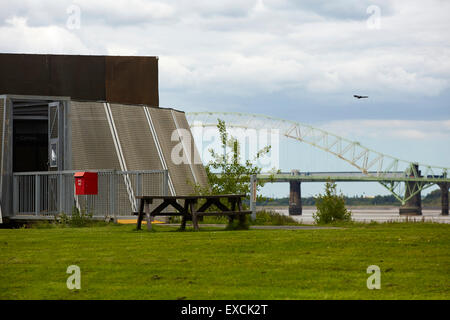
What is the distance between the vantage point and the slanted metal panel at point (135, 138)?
24.9 metres

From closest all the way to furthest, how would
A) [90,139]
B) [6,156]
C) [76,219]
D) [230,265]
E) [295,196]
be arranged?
[230,265], [76,219], [6,156], [90,139], [295,196]

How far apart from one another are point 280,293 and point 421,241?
17.8 ft

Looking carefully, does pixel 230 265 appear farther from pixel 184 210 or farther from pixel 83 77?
pixel 83 77

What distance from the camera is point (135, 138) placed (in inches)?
1002

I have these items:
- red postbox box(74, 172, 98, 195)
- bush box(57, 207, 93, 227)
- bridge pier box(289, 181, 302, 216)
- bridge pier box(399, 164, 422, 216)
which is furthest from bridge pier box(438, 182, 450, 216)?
bush box(57, 207, 93, 227)

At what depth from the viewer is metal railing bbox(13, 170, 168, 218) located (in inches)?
830

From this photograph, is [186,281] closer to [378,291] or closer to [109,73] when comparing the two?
[378,291]

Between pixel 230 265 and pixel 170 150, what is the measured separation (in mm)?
16347

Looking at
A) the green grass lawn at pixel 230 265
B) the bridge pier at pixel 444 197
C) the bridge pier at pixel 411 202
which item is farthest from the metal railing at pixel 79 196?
the bridge pier at pixel 444 197

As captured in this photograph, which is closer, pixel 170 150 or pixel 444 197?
pixel 170 150

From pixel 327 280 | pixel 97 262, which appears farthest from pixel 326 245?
pixel 97 262

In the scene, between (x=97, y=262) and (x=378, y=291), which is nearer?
(x=378, y=291)

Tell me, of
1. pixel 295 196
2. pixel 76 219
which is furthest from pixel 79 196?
pixel 295 196
